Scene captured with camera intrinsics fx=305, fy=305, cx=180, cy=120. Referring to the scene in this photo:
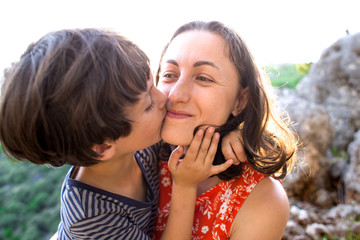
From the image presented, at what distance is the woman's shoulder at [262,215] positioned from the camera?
1579 mm

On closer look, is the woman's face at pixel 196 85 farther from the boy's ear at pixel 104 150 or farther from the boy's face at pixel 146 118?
the boy's ear at pixel 104 150

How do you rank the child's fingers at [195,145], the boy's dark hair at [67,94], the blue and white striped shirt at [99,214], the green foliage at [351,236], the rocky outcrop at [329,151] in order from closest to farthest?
the boy's dark hair at [67,94] → the blue and white striped shirt at [99,214] → the child's fingers at [195,145] → the green foliage at [351,236] → the rocky outcrop at [329,151]

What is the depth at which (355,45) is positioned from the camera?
3814 mm

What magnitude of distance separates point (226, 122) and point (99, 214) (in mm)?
888

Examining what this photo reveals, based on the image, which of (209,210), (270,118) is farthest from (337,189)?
(209,210)

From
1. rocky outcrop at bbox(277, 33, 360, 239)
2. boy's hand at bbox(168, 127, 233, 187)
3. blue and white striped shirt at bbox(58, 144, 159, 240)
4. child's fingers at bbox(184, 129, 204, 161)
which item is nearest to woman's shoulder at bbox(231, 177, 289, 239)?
boy's hand at bbox(168, 127, 233, 187)

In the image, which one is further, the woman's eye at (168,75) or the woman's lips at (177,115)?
the woman's eye at (168,75)

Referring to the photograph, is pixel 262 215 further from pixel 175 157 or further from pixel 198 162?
pixel 175 157

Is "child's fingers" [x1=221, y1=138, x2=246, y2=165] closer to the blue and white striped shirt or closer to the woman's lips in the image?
the woman's lips

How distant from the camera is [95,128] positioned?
139 centimetres

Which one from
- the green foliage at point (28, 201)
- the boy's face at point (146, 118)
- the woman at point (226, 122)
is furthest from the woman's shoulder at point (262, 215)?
the green foliage at point (28, 201)

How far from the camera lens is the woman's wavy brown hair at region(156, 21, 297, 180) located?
5.78 feet

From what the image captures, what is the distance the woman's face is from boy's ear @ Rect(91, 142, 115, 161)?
297mm

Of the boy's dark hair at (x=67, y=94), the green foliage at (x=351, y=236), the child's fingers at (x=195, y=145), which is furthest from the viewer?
the green foliage at (x=351, y=236)
